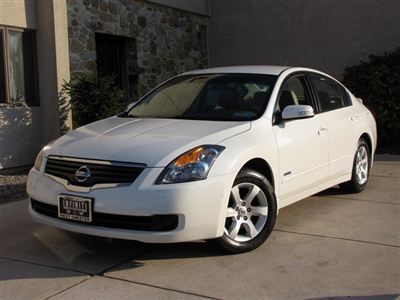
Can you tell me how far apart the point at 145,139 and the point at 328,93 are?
A: 283cm

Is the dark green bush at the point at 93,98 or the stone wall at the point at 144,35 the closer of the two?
the dark green bush at the point at 93,98

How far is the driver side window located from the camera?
5.75 m

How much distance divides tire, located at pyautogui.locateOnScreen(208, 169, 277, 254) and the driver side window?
38.7 inches

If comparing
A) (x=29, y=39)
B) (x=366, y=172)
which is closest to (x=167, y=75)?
(x=29, y=39)

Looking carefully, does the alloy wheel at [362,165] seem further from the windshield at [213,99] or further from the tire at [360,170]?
the windshield at [213,99]

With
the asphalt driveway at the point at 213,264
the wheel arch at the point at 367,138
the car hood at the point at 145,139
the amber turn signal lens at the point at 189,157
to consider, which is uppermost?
the car hood at the point at 145,139

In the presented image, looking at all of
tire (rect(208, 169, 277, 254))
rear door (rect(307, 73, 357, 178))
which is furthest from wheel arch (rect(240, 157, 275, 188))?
rear door (rect(307, 73, 357, 178))

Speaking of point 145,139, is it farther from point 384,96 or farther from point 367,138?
point 384,96

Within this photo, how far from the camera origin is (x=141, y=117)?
5.77m

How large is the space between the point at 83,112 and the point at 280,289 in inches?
239

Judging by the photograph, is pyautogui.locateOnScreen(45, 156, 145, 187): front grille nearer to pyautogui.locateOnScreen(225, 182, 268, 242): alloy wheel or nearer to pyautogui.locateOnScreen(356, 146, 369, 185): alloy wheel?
pyautogui.locateOnScreen(225, 182, 268, 242): alloy wheel

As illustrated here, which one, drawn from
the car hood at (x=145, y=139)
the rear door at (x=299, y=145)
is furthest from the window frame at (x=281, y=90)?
the car hood at (x=145, y=139)

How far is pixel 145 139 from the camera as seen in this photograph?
4738 mm

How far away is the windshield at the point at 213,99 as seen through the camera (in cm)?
546
